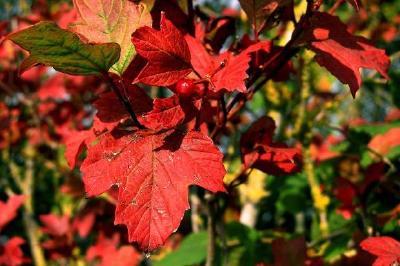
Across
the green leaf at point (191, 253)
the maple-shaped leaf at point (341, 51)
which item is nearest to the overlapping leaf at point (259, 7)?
the maple-shaped leaf at point (341, 51)

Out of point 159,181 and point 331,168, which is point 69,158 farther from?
point 331,168

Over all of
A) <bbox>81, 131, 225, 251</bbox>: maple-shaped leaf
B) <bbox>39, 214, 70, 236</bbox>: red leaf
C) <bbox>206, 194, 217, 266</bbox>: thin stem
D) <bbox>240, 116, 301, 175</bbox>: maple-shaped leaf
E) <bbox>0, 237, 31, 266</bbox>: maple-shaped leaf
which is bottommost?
<bbox>39, 214, 70, 236</bbox>: red leaf

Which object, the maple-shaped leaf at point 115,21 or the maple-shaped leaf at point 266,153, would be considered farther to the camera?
the maple-shaped leaf at point 266,153

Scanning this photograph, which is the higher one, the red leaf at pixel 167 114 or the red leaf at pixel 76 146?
the red leaf at pixel 167 114

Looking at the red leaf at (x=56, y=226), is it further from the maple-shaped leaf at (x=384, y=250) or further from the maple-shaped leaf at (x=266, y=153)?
the maple-shaped leaf at (x=384, y=250)

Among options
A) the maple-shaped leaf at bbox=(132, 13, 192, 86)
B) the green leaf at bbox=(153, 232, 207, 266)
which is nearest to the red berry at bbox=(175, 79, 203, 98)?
the maple-shaped leaf at bbox=(132, 13, 192, 86)

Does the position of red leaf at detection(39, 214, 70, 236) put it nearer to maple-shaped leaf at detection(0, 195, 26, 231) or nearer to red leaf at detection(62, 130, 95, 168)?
maple-shaped leaf at detection(0, 195, 26, 231)

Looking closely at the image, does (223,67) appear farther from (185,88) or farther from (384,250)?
(384,250)
